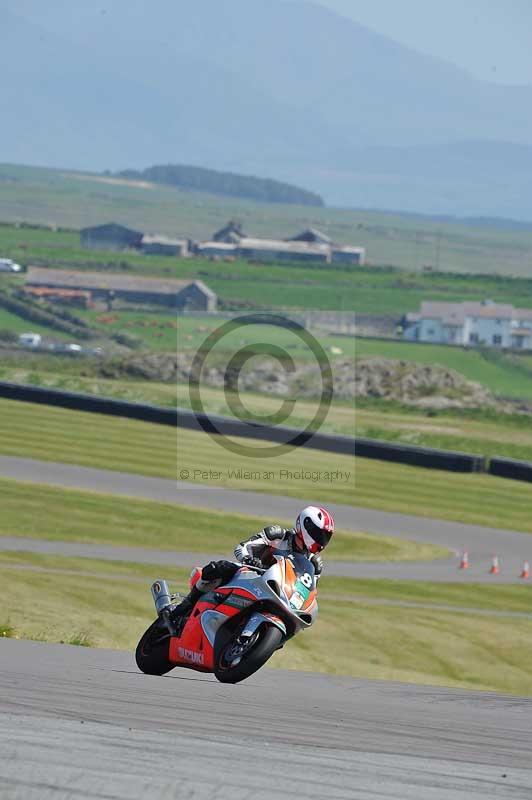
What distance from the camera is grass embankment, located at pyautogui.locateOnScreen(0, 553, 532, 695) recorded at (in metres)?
22.0

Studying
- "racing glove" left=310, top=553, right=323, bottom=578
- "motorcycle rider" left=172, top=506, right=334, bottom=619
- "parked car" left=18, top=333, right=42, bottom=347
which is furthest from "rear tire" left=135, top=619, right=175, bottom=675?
"parked car" left=18, top=333, right=42, bottom=347

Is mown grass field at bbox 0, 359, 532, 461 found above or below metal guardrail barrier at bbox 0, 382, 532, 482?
below

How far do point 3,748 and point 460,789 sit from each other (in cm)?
265

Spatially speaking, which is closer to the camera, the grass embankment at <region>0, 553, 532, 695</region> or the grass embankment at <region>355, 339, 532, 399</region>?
the grass embankment at <region>0, 553, 532, 695</region>

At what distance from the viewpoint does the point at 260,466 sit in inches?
1884

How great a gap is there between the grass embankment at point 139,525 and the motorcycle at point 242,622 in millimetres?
20374

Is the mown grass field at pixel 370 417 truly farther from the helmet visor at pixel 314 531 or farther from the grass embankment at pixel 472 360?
the helmet visor at pixel 314 531

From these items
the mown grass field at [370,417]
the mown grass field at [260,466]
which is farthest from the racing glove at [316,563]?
the mown grass field at [370,417]

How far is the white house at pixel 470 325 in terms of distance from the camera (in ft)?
450

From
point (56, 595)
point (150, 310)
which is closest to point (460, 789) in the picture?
point (56, 595)

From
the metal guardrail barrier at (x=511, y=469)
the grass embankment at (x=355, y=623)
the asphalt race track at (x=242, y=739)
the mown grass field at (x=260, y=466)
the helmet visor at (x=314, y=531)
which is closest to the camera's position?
the asphalt race track at (x=242, y=739)

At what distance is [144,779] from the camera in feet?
23.8
